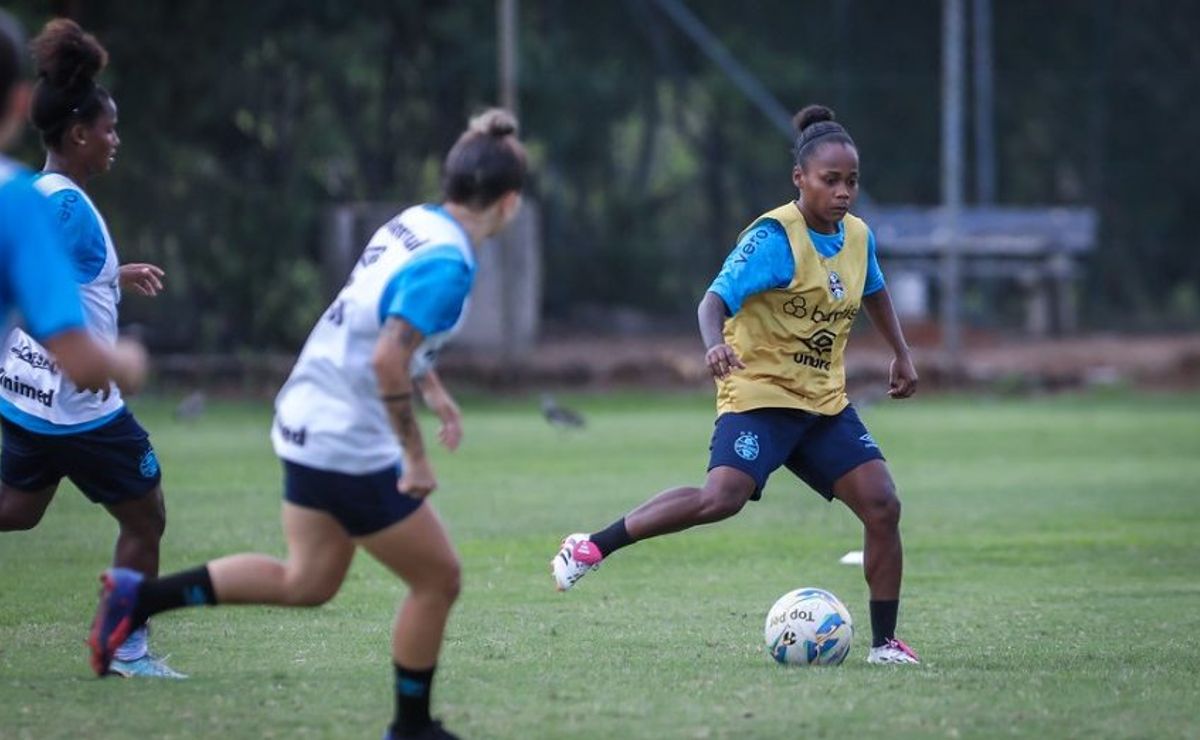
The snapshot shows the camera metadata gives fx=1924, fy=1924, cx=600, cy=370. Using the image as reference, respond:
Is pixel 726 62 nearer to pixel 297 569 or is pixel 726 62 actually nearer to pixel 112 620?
pixel 112 620

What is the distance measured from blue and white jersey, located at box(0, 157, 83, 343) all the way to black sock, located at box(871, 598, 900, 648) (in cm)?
403

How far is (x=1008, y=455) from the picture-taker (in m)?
20.2

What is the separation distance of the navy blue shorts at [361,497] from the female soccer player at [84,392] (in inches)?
69.4

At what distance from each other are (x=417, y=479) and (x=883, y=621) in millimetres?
2869

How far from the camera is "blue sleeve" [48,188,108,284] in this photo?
7535mm

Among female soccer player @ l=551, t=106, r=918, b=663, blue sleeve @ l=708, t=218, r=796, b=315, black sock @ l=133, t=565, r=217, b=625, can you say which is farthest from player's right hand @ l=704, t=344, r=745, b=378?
black sock @ l=133, t=565, r=217, b=625

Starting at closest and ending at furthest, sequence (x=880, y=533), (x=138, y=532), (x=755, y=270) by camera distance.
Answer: (x=138, y=532) → (x=880, y=533) → (x=755, y=270)

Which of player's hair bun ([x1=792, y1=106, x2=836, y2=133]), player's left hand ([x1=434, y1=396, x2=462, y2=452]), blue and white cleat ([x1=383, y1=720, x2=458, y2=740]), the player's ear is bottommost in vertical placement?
blue and white cleat ([x1=383, y1=720, x2=458, y2=740])

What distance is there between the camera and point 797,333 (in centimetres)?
→ 848

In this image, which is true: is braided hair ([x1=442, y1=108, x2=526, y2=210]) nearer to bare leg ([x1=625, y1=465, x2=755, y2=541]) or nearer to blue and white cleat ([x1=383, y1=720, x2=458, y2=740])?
blue and white cleat ([x1=383, y1=720, x2=458, y2=740])

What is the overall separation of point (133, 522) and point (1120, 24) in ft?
94.4

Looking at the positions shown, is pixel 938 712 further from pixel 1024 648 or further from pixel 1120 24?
pixel 1120 24

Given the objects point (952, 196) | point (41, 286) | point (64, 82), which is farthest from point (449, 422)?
point (952, 196)

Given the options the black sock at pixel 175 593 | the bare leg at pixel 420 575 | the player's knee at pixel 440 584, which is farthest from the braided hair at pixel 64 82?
the player's knee at pixel 440 584
